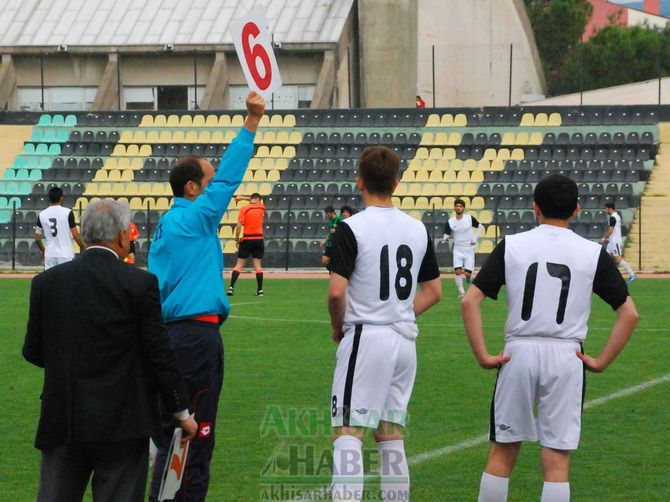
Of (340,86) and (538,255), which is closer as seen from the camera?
(538,255)

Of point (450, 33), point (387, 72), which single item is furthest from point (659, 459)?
point (450, 33)

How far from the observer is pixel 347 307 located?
20.4ft

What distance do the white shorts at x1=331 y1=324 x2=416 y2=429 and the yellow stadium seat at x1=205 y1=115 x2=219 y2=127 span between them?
32837 millimetres

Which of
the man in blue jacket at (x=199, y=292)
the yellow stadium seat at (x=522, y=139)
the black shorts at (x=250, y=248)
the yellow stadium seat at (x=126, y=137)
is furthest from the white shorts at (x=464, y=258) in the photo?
the man in blue jacket at (x=199, y=292)

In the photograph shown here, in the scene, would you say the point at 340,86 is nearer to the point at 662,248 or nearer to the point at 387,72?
the point at 387,72

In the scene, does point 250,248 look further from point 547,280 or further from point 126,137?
point 547,280

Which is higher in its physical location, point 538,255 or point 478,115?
point 478,115

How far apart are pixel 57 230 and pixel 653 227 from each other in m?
18.4

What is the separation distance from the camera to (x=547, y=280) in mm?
5941

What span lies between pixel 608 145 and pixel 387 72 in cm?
976

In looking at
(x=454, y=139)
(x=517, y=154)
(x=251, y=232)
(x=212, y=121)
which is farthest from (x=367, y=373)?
(x=212, y=121)

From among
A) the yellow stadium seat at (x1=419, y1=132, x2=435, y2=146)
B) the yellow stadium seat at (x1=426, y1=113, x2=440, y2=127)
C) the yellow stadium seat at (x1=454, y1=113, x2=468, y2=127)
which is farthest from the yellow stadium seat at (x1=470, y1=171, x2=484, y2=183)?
the yellow stadium seat at (x1=426, y1=113, x2=440, y2=127)

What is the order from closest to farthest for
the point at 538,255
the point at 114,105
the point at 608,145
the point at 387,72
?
the point at 538,255 → the point at 608,145 → the point at 387,72 → the point at 114,105

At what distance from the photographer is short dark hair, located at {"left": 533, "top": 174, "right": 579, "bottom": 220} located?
6.00 metres
